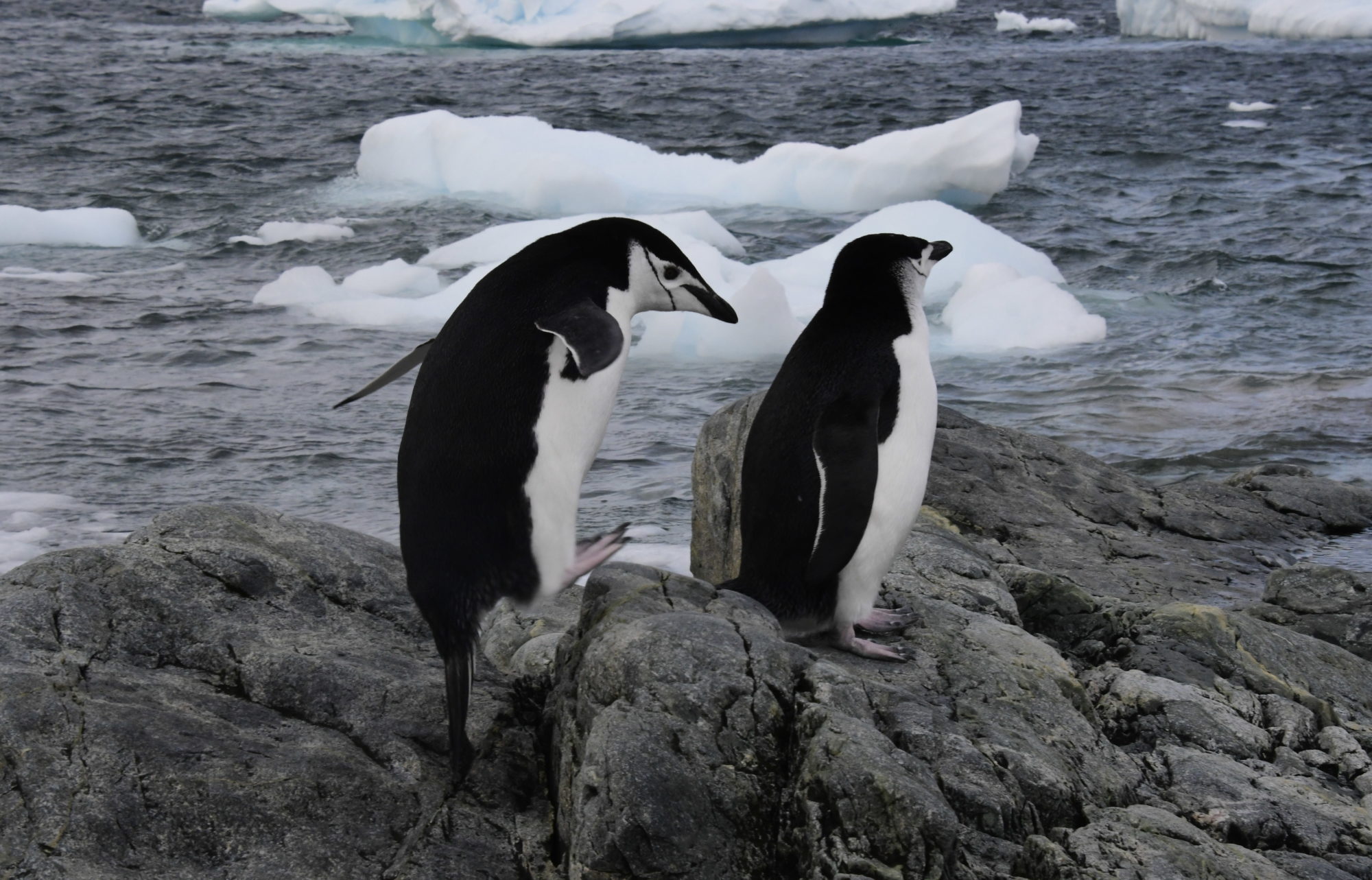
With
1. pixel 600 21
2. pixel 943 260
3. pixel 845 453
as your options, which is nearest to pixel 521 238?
pixel 943 260

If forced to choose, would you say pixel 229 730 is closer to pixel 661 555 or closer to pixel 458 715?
pixel 458 715

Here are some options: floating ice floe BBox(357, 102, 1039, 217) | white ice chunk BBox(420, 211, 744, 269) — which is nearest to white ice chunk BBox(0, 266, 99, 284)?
white ice chunk BBox(420, 211, 744, 269)

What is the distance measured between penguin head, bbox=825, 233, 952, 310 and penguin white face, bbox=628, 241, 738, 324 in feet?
0.92

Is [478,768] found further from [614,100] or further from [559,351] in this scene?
[614,100]

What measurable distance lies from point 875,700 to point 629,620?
17.3 inches

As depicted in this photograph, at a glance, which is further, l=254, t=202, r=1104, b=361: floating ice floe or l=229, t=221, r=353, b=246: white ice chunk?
l=229, t=221, r=353, b=246: white ice chunk

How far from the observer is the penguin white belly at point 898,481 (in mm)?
2914

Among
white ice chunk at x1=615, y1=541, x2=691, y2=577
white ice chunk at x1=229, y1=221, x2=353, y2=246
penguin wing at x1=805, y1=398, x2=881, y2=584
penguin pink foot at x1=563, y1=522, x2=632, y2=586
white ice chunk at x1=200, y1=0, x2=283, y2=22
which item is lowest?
white ice chunk at x1=615, y1=541, x2=691, y2=577

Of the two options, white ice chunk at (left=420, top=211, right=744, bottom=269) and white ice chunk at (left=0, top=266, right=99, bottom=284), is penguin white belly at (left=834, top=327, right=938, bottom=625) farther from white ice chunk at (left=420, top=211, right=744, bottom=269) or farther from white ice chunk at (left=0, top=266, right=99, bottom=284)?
white ice chunk at (left=0, top=266, right=99, bottom=284)

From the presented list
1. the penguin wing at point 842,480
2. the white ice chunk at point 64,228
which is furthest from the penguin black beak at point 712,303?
the white ice chunk at point 64,228

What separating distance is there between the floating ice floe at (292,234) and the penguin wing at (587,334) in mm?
8621

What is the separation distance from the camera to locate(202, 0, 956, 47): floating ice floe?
76.1ft

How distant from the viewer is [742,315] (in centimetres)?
793

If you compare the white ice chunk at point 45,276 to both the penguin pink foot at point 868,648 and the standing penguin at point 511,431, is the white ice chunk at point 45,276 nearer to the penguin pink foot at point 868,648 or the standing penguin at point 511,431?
the standing penguin at point 511,431
